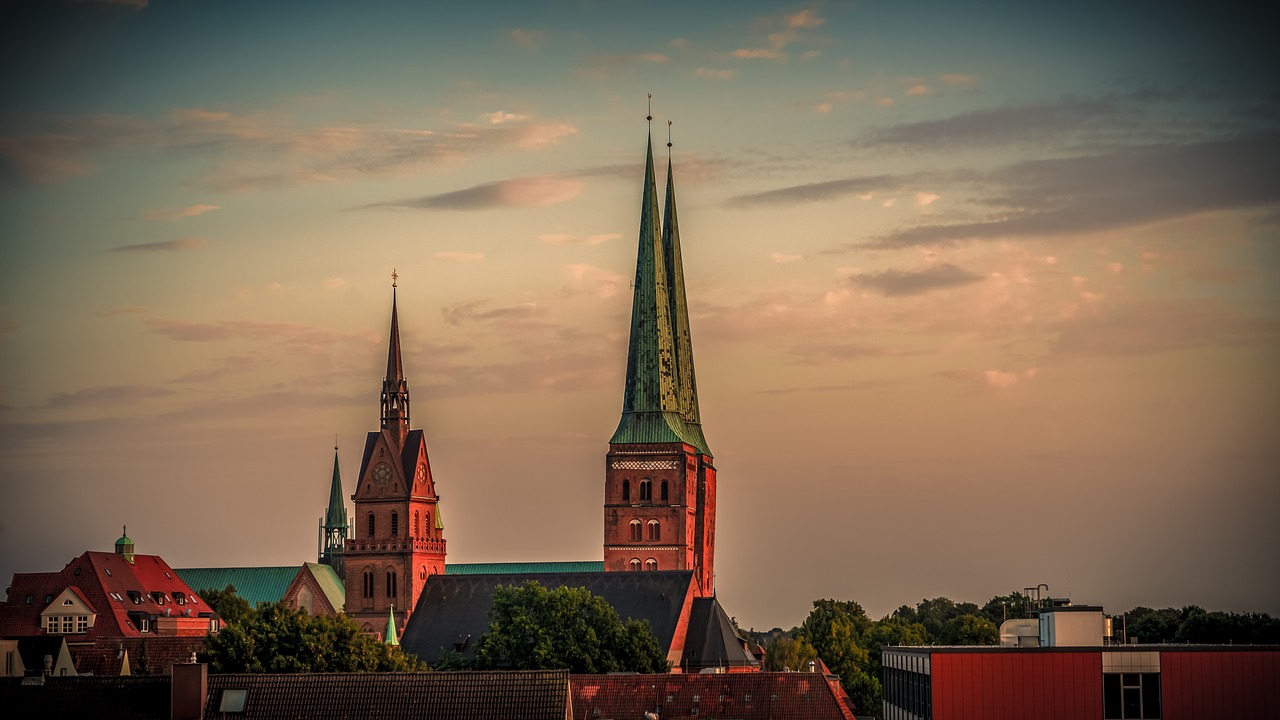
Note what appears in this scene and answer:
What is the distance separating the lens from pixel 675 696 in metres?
94.8

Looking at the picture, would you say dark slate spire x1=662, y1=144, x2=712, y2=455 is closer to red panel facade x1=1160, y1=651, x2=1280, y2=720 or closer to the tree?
the tree

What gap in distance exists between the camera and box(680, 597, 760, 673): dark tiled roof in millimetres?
129500

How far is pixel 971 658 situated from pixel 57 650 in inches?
2735

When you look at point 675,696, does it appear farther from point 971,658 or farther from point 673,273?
point 673,273

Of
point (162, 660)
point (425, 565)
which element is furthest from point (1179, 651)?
point (425, 565)

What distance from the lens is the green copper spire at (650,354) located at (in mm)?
152875

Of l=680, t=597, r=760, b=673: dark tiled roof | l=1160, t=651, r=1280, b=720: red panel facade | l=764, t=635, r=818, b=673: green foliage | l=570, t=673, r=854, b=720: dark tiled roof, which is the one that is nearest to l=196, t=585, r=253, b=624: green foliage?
l=680, t=597, r=760, b=673: dark tiled roof

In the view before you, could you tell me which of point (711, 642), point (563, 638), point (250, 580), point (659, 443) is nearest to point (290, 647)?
point (563, 638)

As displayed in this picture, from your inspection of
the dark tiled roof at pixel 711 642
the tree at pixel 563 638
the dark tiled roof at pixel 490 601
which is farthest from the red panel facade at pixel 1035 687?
the dark tiled roof at pixel 711 642

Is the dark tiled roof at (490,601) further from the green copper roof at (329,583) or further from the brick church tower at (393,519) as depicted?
the green copper roof at (329,583)

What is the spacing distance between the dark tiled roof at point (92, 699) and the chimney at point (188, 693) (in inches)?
35.5

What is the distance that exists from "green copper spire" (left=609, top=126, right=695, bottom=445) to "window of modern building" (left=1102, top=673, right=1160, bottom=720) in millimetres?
82037

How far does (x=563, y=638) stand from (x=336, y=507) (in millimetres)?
91419

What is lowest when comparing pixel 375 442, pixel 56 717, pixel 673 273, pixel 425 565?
pixel 56 717
